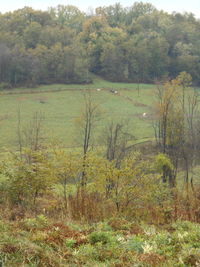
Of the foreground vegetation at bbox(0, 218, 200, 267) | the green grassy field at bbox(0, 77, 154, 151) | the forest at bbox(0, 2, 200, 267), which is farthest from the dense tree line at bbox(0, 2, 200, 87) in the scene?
the foreground vegetation at bbox(0, 218, 200, 267)

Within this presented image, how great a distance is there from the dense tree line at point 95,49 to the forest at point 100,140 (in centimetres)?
37

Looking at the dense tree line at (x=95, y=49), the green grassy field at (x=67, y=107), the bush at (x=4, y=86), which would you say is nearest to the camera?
the green grassy field at (x=67, y=107)

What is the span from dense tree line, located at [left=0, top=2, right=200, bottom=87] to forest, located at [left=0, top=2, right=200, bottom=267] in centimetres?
37

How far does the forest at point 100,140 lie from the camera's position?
749 centimetres

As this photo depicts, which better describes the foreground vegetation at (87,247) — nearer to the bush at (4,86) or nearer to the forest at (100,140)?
the forest at (100,140)

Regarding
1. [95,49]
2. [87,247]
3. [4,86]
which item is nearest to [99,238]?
[87,247]

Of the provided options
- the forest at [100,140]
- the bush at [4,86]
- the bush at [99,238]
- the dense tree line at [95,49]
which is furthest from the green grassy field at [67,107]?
the bush at [99,238]

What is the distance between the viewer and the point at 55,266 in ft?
18.7

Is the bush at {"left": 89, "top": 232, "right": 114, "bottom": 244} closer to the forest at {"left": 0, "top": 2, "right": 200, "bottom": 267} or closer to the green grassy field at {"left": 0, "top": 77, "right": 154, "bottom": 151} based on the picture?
the forest at {"left": 0, "top": 2, "right": 200, "bottom": 267}

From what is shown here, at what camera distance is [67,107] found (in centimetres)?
6750

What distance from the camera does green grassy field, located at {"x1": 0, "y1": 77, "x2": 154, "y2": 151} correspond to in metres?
53.6

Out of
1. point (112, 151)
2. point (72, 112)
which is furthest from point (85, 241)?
point (72, 112)

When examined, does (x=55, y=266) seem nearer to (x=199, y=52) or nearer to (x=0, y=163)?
(x=0, y=163)

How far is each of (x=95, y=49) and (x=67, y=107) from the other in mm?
35725
